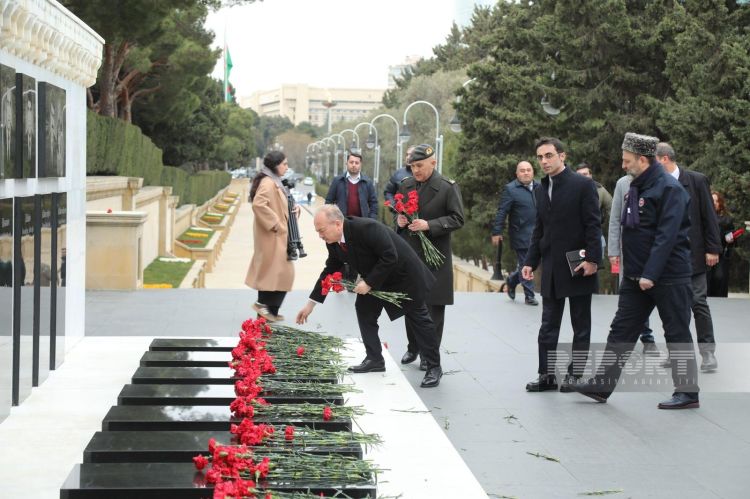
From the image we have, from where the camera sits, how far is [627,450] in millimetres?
6605

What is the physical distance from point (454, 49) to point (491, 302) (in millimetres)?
71904

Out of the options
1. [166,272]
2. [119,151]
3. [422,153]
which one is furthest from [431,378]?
[119,151]

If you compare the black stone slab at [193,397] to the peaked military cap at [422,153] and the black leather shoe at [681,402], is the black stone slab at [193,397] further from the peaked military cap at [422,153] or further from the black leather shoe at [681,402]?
the peaked military cap at [422,153]

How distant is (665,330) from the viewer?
7680 millimetres

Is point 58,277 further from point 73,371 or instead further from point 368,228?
point 368,228

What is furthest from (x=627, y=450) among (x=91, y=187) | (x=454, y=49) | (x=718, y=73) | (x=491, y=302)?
(x=454, y=49)

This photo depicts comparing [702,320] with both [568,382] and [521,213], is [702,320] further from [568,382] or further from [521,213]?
[521,213]

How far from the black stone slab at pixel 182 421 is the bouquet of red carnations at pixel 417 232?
309 centimetres

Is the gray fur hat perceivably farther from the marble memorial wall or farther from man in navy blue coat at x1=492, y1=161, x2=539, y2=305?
man in navy blue coat at x1=492, y1=161, x2=539, y2=305

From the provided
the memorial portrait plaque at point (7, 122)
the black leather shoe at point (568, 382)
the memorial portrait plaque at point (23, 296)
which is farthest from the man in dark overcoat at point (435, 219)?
the memorial portrait plaque at point (7, 122)

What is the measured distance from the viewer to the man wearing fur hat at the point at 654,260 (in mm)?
7434

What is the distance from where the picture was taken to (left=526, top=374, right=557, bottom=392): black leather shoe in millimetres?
8336

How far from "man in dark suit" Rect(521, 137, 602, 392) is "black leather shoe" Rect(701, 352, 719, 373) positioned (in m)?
1.29

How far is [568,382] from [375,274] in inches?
68.7
